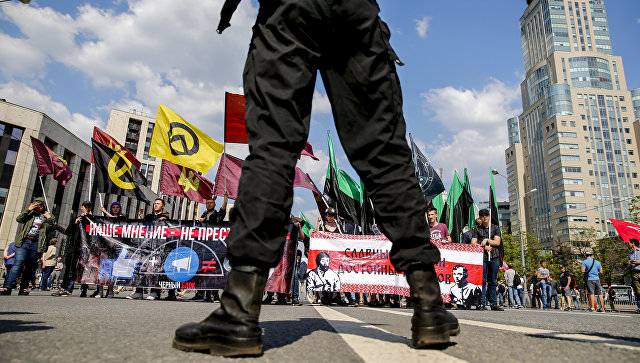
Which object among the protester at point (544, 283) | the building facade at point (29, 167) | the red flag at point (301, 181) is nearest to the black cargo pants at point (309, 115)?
the red flag at point (301, 181)

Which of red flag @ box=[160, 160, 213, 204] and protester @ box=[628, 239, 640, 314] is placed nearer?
protester @ box=[628, 239, 640, 314]

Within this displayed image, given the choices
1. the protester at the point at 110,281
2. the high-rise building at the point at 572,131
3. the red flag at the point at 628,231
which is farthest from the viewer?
the high-rise building at the point at 572,131

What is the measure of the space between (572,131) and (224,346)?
113 meters

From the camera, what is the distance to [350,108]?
5.67ft

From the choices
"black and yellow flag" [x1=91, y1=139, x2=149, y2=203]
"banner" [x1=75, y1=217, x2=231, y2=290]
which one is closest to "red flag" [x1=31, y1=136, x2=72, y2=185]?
"black and yellow flag" [x1=91, y1=139, x2=149, y2=203]

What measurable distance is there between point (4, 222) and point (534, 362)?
125 ft

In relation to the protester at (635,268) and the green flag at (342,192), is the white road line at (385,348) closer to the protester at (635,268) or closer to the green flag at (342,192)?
the green flag at (342,192)

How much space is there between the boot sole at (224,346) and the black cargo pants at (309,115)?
263 millimetres

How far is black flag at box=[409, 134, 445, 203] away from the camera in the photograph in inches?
562

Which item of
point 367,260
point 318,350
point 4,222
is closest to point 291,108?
point 318,350

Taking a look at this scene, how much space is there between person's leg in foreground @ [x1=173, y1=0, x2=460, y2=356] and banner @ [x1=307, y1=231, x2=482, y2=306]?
23.0 feet

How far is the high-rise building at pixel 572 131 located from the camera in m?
92.0

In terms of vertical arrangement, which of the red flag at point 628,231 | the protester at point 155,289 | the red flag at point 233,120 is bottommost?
the protester at point 155,289

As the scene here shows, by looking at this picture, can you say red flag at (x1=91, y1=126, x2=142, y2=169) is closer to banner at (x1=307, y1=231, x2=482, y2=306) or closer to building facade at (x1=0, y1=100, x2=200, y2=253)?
banner at (x1=307, y1=231, x2=482, y2=306)
